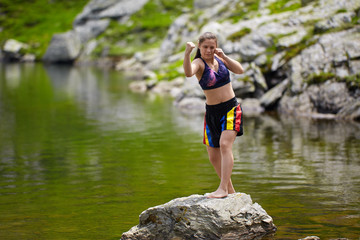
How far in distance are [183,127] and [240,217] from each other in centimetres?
1967

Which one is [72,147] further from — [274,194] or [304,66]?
[304,66]

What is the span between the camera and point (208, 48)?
10.1 metres

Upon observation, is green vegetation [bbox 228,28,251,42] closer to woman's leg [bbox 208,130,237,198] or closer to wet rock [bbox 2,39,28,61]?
woman's leg [bbox 208,130,237,198]

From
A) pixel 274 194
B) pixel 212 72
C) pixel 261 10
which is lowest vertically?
pixel 274 194

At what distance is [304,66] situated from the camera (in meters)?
36.1

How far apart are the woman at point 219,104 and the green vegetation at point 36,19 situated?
5206 inches

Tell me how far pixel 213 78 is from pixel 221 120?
885 mm

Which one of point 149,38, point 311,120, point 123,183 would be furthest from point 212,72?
point 149,38

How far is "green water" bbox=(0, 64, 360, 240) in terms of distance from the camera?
11.4 metres

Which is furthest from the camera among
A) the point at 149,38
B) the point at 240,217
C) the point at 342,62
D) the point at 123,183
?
the point at 149,38

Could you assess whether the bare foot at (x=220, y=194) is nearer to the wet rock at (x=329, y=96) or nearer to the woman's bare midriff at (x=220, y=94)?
the woman's bare midriff at (x=220, y=94)

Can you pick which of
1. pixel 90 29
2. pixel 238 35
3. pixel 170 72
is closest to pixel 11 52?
pixel 90 29

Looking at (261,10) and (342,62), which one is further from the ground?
(261,10)

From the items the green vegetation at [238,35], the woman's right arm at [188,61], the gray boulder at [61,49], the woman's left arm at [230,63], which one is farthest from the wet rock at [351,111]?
the gray boulder at [61,49]
